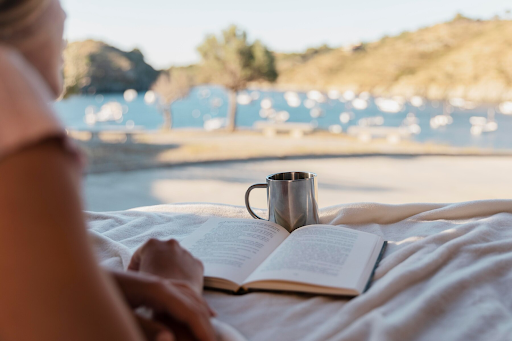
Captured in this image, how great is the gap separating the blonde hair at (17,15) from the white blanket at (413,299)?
0.52 metres

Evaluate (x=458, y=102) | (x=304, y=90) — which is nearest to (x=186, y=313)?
(x=458, y=102)

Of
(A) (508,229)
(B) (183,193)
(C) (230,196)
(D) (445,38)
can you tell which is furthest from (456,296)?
(D) (445,38)

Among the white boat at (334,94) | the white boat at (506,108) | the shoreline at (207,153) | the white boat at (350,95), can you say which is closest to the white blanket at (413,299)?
the shoreline at (207,153)

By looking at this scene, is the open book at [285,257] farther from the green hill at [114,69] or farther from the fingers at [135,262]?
the green hill at [114,69]

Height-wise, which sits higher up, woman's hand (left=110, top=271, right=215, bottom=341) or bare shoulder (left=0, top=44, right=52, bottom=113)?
bare shoulder (left=0, top=44, right=52, bottom=113)

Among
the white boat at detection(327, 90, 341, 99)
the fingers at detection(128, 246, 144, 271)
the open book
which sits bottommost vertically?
the open book

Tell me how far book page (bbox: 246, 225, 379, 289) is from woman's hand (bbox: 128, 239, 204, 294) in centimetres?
12

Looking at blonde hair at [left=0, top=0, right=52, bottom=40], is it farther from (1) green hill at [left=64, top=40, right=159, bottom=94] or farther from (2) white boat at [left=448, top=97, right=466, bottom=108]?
(2) white boat at [left=448, top=97, right=466, bottom=108]

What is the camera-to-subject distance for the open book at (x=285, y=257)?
782mm

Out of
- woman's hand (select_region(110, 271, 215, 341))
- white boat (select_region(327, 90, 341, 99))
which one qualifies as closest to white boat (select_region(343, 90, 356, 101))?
white boat (select_region(327, 90, 341, 99))

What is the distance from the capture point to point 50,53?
44cm

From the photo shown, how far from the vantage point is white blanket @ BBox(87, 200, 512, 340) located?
0.64 m

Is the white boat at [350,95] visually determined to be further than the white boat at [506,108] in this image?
Yes

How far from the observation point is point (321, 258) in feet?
2.81
